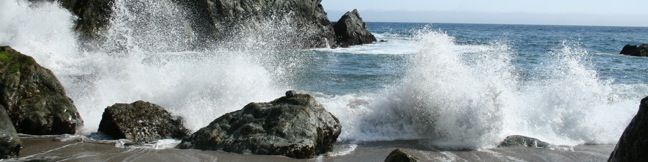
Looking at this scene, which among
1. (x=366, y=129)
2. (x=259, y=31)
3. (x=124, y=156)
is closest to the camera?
(x=124, y=156)

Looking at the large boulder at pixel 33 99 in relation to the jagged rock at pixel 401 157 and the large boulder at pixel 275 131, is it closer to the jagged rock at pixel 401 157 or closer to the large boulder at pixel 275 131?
the large boulder at pixel 275 131

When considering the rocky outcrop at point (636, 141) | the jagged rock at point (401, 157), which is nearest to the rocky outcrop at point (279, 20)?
the jagged rock at point (401, 157)

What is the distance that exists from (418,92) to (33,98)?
226 inches

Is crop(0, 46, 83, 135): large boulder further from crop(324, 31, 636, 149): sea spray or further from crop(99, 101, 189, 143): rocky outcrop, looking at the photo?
crop(324, 31, 636, 149): sea spray

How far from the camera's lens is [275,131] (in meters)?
7.60

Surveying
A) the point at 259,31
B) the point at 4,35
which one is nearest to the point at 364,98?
the point at 4,35

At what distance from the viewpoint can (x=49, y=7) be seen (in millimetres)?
22547

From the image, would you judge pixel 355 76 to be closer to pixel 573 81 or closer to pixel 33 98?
pixel 573 81

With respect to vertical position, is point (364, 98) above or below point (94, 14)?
below

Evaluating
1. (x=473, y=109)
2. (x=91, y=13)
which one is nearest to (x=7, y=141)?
(x=473, y=109)

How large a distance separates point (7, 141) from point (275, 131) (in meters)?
3.08

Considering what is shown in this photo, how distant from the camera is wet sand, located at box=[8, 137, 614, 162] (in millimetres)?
7164

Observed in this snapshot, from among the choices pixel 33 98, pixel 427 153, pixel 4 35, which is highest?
pixel 4 35

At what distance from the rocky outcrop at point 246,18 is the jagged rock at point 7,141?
19008 millimetres
